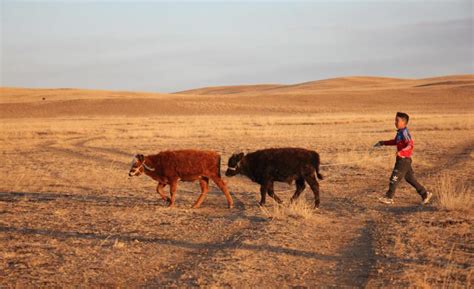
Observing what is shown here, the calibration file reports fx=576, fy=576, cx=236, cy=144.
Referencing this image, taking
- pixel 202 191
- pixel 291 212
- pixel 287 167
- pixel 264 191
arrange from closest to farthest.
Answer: pixel 291 212
pixel 287 167
pixel 264 191
pixel 202 191

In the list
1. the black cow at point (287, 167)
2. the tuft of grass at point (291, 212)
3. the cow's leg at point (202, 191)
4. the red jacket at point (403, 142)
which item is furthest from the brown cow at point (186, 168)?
the red jacket at point (403, 142)

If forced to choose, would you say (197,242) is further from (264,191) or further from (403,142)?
(403,142)

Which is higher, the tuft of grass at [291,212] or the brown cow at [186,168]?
the brown cow at [186,168]

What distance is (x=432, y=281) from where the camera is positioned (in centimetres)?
639

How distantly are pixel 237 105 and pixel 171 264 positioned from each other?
6792 centimetres

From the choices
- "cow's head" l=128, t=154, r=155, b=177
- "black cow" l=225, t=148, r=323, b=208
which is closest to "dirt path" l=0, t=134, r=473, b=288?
"black cow" l=225, t=148, r=323, b=208

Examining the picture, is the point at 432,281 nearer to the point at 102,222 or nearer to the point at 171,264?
the point at 171,264

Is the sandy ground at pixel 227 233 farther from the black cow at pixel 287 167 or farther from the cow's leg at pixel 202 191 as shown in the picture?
the black cow at pixel 287 167

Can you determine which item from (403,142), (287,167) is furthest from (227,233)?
(403,142)

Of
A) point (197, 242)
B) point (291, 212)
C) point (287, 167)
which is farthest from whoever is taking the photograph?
point (287, 167)

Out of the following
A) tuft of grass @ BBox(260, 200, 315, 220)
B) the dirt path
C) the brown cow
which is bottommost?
the dirt path

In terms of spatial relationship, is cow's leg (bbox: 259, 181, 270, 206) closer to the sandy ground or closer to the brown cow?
the sandy ground

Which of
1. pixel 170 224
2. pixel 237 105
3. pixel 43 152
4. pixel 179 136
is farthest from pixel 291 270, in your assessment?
pixel 237 105

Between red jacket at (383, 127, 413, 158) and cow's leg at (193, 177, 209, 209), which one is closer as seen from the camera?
red jacket at (383, 127, 413, 158)
